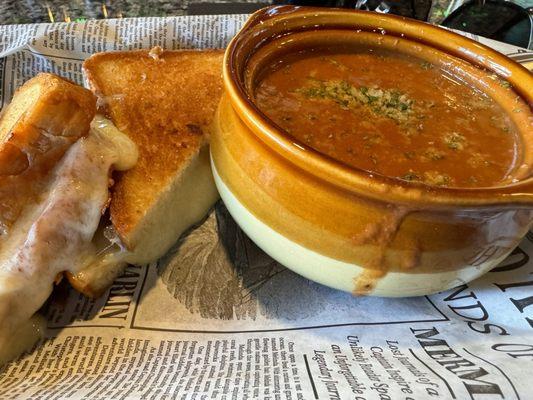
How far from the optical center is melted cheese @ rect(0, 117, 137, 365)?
98 centimetres

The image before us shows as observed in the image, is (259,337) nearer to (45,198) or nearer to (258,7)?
(45,198)

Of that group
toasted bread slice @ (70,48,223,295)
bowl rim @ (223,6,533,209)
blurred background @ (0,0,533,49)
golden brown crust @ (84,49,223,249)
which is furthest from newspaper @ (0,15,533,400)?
blurred background @ (0,0,533,49)

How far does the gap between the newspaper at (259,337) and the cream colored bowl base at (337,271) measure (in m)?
0.11

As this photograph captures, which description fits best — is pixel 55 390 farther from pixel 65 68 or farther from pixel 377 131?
pixel 65 68

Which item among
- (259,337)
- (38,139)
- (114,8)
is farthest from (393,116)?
(114,8)

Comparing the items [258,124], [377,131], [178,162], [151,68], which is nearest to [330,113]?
[377,131]

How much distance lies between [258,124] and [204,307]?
434 mm

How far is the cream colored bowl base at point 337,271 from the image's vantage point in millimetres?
978

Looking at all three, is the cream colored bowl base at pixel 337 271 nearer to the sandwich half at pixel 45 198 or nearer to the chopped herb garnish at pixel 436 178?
the chopped herb garnish at pixel 436 178

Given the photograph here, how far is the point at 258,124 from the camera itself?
935mm

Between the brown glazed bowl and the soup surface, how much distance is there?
0.07m

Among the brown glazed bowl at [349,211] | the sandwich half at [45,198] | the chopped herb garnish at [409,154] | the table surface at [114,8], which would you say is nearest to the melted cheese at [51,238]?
the sandwich half at [45,198]

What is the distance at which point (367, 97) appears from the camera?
1.16 meters

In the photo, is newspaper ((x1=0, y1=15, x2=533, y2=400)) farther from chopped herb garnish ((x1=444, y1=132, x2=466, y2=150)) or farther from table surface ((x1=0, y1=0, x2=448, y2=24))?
table surface ((x1=0, y1=0, x2=448, y2=24))
